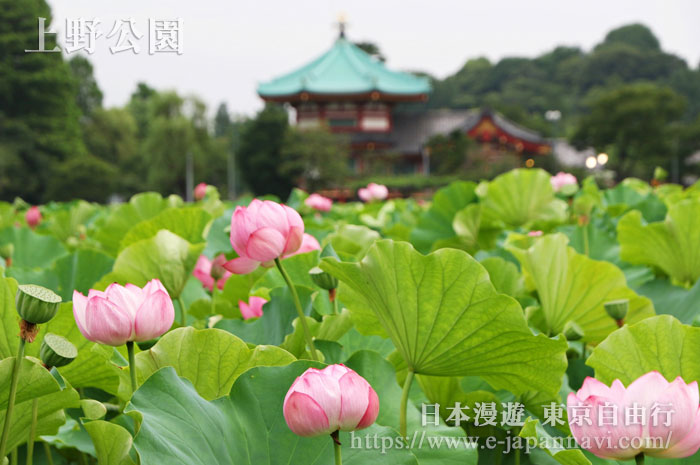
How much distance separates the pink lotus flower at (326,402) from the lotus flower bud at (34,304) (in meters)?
0.17

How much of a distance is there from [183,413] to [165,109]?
914 inches

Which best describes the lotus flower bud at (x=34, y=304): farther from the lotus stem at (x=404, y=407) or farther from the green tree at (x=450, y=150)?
the green tree at (x=450, y=150)

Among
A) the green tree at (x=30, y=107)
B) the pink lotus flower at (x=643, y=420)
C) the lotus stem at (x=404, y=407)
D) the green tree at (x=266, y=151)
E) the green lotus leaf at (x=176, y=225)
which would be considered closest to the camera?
the pink lotus flower at (x=643, y=420)

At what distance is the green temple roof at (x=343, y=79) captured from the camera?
62.0 feet

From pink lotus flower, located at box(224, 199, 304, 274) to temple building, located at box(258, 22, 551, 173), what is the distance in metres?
17.9

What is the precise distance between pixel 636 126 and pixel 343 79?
8.24 metres

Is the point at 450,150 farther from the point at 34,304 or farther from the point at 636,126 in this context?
the point at 34,304

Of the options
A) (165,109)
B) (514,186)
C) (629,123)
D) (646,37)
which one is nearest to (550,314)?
(514,186)

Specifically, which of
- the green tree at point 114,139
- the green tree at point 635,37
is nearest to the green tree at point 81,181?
the green tree at point 114,139

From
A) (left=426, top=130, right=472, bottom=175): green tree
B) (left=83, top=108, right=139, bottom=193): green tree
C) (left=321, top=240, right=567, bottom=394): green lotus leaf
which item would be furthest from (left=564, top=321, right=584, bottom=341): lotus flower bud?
(left=83, top=108, right=139, bottom=193): green tree

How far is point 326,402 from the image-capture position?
39 cm

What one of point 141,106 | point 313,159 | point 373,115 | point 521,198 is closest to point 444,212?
point 521,198

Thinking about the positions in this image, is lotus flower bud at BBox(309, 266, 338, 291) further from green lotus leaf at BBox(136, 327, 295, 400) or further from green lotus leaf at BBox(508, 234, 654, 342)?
green lotus leaf at BBox(508, 234, 654, 342)

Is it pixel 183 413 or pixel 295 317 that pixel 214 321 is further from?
pixel 183 413
